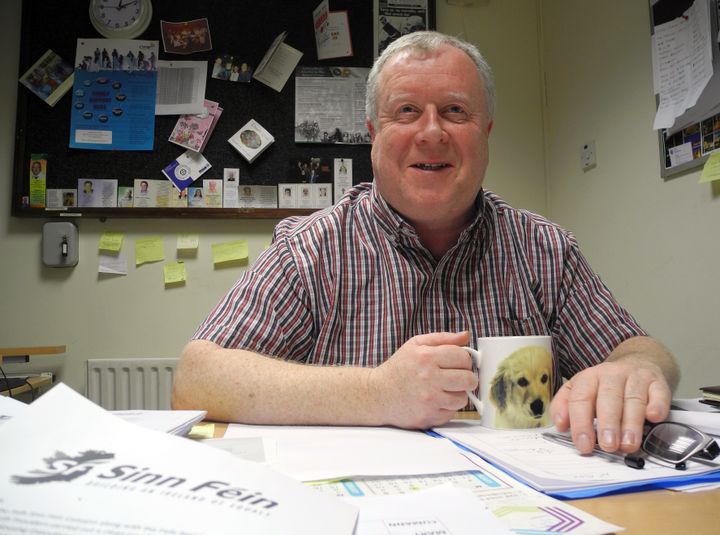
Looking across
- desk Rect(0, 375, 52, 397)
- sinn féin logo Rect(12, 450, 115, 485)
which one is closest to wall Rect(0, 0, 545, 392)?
desk Rect(0, 375, 52, 397)

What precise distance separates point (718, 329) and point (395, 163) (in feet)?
2.99

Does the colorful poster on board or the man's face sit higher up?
the colorful poster on board

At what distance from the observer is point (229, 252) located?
2.04 meters

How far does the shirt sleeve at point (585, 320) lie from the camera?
1.04 metres

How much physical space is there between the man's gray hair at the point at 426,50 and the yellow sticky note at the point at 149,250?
1.18 metres

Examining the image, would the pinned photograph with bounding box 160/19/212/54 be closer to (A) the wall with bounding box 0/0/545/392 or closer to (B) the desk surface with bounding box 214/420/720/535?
(A) the wall with bounding box 0/0/545/392

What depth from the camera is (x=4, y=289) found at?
1.96m

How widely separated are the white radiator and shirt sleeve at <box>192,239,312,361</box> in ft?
3.65

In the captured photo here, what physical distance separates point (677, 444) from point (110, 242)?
1.94m

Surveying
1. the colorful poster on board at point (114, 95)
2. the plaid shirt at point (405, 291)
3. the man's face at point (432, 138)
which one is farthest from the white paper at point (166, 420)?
the colorful poster on board at point (114, 95)

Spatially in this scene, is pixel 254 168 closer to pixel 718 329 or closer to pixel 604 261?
pixel 604 261

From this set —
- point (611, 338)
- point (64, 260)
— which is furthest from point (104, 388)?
point (611, 338)

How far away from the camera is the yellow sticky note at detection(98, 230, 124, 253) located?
1.99 metres

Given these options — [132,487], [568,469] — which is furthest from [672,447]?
[132,487]
